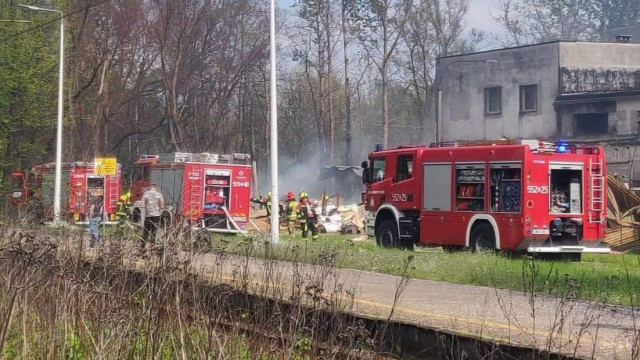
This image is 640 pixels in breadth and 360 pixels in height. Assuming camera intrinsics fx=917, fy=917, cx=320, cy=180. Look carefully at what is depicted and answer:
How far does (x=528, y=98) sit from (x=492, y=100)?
2502mm

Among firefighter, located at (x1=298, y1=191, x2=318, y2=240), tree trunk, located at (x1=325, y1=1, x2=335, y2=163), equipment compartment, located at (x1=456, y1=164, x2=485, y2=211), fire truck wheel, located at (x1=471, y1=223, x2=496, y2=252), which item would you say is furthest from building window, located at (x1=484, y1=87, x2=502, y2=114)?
fire truck wheel, located at (x1=471, y1=223, x2=496, y2=252)

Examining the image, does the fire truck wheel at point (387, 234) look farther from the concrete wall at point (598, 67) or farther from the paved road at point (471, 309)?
the concrete wall at point (598, 67)

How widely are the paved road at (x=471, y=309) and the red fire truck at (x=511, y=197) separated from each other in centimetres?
545

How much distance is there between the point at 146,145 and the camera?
58.1 meters

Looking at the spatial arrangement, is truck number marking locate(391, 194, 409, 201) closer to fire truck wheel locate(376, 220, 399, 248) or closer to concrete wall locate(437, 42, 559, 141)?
fire truck wheel locate(376, 220, 399, 248)

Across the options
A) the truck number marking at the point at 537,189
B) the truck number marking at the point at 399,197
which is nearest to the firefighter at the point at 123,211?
the truck number marking at the point at 399,197

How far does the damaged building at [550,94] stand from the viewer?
41.9 metres

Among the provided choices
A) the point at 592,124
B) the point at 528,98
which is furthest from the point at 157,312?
the point at 528,98

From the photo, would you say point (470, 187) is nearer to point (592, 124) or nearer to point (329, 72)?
point (592, 124)

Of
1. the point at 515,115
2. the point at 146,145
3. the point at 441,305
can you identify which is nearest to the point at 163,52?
the point at 146,145

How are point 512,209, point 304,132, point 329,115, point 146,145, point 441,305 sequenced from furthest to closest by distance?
point 304,132, point 329,115, point 146,145, point 512,209, point 441,305

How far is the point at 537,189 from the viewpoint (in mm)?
19469

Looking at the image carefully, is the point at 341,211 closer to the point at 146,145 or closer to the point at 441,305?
the point at 146,145

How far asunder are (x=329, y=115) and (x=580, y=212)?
43711 mm
